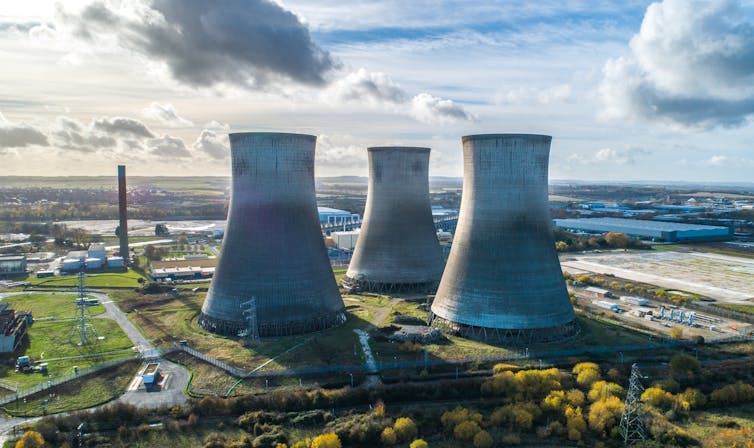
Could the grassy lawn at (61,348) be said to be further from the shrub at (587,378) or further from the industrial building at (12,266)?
the industrial building at (12,266)

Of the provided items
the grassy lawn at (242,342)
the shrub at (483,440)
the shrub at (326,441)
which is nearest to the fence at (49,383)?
the grassy lawn at (242,342)

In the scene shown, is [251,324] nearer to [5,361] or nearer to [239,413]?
[239,413]

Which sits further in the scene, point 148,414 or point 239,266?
point 239,266

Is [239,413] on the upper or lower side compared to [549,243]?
lower

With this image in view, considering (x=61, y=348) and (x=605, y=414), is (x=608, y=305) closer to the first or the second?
(x=605, y=414)

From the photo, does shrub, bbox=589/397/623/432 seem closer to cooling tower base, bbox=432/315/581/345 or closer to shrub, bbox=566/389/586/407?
shrub, bbox=566/389/586/407

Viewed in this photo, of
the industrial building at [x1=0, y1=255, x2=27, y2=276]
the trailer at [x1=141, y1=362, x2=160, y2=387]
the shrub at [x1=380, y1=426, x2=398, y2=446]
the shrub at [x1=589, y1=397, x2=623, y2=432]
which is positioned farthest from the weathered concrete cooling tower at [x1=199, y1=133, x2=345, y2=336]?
the industrial building at [x1=0, y1=255, x2=27, y2=276]

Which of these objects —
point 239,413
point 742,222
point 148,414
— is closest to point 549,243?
point 239,413
